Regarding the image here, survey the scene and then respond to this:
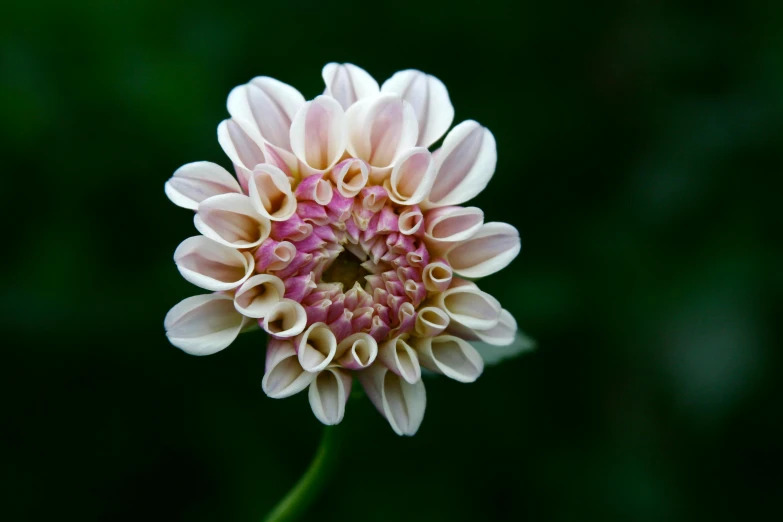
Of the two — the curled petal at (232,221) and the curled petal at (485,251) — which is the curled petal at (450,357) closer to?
the curled petal at (485,251)

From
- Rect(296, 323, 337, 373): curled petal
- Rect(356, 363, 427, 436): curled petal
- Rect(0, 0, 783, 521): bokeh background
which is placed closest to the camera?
Rect(296, 323, 337, 373): curled petal

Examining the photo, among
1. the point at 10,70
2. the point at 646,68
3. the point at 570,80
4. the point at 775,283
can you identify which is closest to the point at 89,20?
the point at 10,70

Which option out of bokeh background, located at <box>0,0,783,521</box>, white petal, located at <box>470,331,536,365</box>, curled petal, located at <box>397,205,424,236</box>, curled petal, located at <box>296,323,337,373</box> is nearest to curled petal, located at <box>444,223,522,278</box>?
curled petal, located at <box>397,205,424,236</box>

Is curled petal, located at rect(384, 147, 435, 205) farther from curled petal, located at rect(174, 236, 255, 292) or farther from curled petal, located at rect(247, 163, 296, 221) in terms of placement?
curled petal, located at rect(174, 236, 255, 292)

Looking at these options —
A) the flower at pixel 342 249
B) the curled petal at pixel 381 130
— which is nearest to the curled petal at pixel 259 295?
the flower at pixel 342 249

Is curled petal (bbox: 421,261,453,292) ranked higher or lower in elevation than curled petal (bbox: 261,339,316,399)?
higher

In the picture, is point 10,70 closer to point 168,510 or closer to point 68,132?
point 68,132
